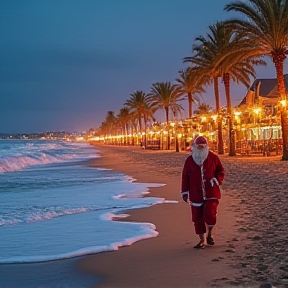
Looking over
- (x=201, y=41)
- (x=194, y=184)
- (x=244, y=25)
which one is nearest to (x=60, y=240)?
(x=194, y=184)

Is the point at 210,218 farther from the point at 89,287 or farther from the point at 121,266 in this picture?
the point at 89,287

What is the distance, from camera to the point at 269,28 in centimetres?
2117

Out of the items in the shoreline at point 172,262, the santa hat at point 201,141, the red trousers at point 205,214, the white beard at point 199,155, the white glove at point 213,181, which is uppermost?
the santa hat at point 201,141

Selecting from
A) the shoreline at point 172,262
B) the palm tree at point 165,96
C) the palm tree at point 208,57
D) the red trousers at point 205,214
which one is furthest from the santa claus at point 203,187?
the palm tree at point 165,96

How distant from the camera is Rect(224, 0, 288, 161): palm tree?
68.6 feet

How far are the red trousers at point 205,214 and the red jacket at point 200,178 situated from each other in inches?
3.4

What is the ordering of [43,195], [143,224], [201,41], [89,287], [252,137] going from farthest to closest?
[252,137] → [201,41] → [43,195] → [143,224] → [89,287]

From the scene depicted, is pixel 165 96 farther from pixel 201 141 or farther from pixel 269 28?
pixel 201 141

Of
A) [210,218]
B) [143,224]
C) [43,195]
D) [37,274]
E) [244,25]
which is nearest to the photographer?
[37,274]

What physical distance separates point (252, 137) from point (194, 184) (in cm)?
3757

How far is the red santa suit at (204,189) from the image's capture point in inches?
231

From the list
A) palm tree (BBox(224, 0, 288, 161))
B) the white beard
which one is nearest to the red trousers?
the white beard

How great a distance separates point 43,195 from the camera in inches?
539

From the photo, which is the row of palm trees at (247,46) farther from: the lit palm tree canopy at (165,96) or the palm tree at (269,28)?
the lit palm tree canopy at (165,96)
